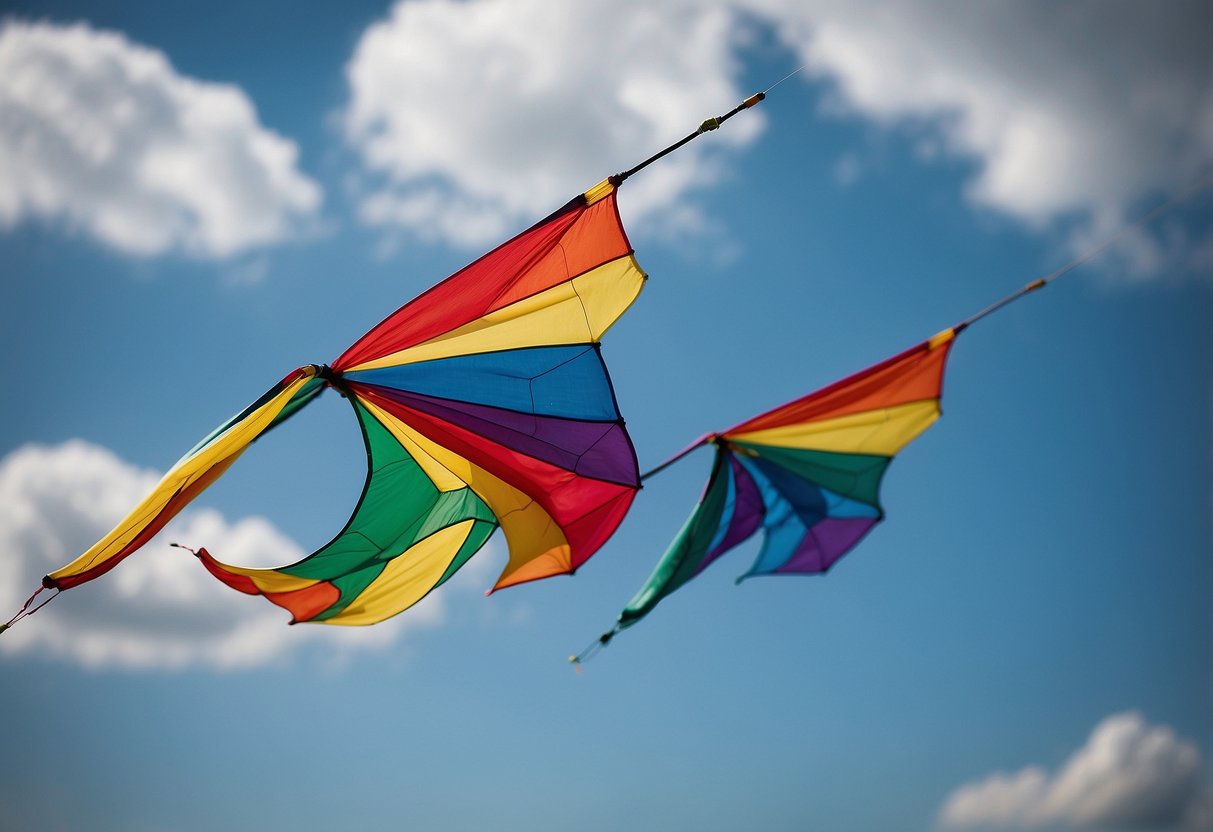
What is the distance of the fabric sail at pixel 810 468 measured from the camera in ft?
23.1

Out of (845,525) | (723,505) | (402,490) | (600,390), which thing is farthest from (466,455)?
(845,525)

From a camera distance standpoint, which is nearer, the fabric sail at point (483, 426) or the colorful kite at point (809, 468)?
the fabric sail at point (483, 426)

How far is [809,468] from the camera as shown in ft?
25.2

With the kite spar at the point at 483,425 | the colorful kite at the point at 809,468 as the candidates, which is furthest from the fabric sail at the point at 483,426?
the colorful kite at the point at 809,468

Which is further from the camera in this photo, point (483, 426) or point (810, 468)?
point (810, 468)

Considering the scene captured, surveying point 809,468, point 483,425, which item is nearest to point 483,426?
point 483,425

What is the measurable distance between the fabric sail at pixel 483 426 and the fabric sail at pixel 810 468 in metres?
0.74

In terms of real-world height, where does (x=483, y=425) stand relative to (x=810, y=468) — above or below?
above

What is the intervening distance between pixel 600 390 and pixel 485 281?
1.11 m

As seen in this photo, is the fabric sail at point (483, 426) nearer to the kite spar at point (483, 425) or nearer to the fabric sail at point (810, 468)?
the kite spar at point (483, 425)

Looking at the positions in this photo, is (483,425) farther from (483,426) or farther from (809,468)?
(809,468)

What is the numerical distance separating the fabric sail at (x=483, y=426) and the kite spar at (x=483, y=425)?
0.03 feet

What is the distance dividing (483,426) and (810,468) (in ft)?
9.11

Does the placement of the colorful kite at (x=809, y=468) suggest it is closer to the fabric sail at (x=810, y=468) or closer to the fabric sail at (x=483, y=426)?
the fabric sail at (x=810, y=468)
